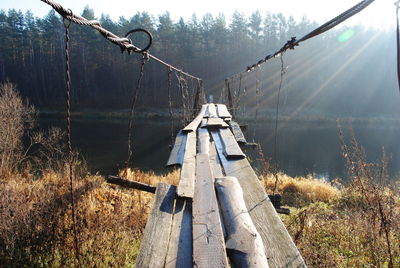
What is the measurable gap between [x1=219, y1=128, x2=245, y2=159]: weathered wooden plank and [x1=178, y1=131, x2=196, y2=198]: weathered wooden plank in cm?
28

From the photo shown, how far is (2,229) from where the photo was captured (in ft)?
11.5

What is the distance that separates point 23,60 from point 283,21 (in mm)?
41083

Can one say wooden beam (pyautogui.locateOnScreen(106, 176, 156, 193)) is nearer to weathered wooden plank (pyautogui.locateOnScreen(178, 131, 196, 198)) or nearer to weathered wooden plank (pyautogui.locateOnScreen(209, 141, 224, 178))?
weathered wooden plank (pyautogui.locateOnScreen(178, 131, 196, 198))

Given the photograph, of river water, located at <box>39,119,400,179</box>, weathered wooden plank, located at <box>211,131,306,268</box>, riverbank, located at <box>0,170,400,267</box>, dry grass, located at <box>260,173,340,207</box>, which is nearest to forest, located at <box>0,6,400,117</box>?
river water, located at <box>39,119,400,179</box>

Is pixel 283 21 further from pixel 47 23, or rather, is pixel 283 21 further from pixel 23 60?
pixel 23 60

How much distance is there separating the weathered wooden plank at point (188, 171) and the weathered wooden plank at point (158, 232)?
6 centimetres

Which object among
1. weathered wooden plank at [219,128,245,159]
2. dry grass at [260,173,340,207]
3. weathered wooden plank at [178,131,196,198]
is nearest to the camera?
weathered wooden plank at [178,131,196,198]

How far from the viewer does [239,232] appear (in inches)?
43.3

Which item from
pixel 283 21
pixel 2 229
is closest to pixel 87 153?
pixel 2 229

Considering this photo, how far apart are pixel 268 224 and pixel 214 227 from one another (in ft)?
0.83

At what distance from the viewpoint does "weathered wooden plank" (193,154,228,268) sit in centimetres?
94

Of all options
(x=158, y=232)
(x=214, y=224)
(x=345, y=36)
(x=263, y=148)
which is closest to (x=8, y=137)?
(x=263, y=148)

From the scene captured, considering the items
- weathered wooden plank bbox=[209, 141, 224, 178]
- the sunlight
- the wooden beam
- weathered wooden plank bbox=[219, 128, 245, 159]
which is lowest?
the wooden beam

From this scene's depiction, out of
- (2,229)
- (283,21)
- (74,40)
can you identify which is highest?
(283,21)
